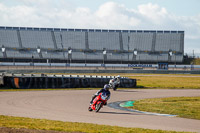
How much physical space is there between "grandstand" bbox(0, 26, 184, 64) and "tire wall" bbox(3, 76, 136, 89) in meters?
44.9

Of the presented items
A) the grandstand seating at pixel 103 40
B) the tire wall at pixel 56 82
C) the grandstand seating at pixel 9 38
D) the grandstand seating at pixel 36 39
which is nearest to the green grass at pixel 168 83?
the tire wall at pixel 56 82

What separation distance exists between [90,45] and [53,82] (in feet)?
178

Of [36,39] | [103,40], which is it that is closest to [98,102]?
[36,39]

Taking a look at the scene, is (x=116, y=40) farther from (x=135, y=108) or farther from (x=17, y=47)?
(x=135, y=108)

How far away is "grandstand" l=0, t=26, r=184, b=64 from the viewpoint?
83062mm

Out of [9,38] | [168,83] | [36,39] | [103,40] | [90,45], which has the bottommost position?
[168,83]

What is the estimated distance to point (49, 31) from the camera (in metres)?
91.2

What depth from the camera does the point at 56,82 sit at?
34312 mm

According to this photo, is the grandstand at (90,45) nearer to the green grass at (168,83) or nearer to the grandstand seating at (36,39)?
the grandstand seating at (36,39)

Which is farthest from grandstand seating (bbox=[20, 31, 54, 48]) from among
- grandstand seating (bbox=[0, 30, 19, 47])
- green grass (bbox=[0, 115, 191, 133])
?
green grass (bbox=[0, 115, 191, 133])

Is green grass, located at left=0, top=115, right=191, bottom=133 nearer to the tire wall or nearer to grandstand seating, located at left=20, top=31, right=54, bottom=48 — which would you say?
the tire wall

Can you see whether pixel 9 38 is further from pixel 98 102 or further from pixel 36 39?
pixel 98 102

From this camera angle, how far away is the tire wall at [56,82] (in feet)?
106

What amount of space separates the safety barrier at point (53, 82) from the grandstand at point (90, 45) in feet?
147
